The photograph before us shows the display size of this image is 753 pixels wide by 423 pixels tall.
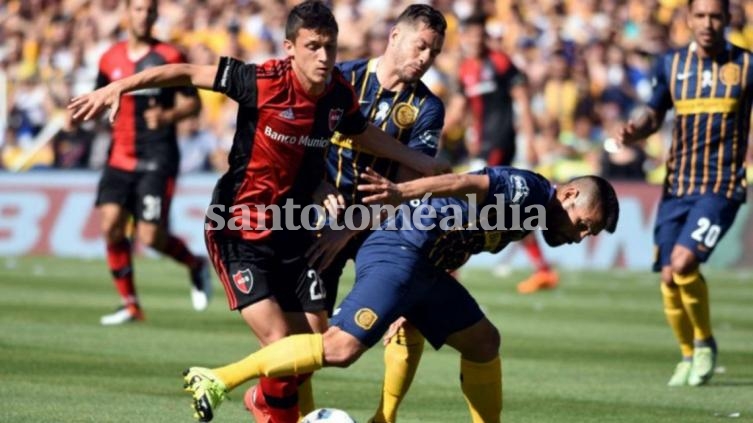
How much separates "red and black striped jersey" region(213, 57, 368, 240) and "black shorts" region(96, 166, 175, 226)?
5939 millimetres

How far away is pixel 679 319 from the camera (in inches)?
455

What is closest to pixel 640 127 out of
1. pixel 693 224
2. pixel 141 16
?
Result: pixel 693 224

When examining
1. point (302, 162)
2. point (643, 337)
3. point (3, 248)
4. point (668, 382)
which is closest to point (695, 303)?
point (668, 382)

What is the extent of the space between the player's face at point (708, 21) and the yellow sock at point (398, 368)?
3.90 meters

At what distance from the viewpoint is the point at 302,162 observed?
827 cm

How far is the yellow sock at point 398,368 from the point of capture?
8.62 m

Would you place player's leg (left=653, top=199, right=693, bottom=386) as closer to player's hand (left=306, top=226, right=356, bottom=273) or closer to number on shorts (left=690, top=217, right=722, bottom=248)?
number on shorts (left=690, top=217, right=722, bottom=248)

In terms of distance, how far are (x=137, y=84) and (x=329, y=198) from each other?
4.20 feet

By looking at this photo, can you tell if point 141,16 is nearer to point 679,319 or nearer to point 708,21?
point 708,21

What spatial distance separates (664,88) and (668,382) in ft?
7.31

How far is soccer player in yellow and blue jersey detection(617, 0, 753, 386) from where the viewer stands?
11.4 metres

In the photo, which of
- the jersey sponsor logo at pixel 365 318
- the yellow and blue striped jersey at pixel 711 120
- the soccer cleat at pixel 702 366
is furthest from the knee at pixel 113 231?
the jersey sponsor logo at pixel 365 318

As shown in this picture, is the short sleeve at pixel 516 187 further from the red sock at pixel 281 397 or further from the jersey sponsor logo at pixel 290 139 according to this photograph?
the red sock at pixel 281 397

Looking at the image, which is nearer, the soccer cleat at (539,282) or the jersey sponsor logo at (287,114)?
the jersey sponsor logo at (287,114)
